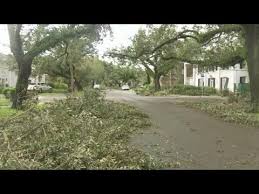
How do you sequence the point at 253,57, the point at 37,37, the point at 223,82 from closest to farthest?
the point at 253,57
the point at 37,37
the point at 223,82

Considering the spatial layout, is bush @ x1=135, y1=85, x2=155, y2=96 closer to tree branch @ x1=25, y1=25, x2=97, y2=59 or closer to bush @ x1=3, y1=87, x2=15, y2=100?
bush @ x1=3, y1=87, x2=15, y2=100

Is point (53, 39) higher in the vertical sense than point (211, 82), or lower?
higher

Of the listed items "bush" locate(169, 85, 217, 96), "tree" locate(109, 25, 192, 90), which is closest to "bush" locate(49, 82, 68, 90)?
"tree" locate(109, 25, 192, 90)

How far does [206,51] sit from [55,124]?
23.2m

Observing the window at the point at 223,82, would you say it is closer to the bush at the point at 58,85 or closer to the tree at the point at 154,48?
the tree at the point at 154,48

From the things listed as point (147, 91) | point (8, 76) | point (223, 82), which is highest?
point (8, 76)

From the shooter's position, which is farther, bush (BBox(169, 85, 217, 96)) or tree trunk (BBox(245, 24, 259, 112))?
bush (BBox(169, 85, 217, 96))

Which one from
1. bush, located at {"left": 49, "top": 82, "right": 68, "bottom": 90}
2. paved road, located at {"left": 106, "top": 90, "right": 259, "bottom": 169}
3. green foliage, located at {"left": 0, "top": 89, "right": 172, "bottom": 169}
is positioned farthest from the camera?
bush, located at {"left": 49, "top": 82, "right": 68, "bottom": 90}

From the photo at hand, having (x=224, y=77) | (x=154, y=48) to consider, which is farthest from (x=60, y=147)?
(x=224, y=77)

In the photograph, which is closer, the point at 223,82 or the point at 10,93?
the point at 10,93

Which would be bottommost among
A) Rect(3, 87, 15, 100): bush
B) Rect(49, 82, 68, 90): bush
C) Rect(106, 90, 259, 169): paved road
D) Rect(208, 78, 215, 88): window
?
Rect(106, 90, 259, 169): paved road

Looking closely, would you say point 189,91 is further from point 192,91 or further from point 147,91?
point 147,91
